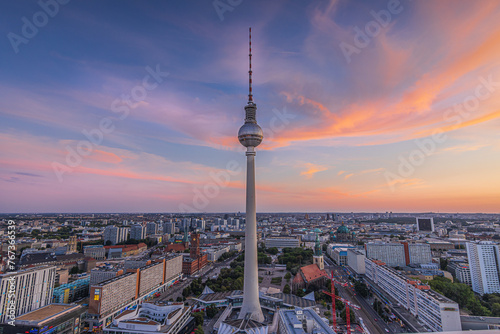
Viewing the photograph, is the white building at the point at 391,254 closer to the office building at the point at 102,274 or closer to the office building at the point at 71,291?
the office building at the point at 102,274

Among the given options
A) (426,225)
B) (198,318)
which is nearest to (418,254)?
(198,318)

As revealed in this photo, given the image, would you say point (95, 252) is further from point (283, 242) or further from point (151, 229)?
point (283, 242)

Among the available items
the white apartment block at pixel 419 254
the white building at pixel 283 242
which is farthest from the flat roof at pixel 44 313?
the white building at pixel 283 242

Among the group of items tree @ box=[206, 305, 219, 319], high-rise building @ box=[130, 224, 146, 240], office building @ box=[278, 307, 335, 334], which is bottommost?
tree @ box=[206, 305, 219, 319]

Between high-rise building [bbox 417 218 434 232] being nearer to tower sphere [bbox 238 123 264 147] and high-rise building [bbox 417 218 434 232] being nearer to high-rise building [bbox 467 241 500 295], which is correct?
high-rise building [bbox 467 241 500 295]

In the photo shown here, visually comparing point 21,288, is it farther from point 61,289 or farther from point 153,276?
point 153,276

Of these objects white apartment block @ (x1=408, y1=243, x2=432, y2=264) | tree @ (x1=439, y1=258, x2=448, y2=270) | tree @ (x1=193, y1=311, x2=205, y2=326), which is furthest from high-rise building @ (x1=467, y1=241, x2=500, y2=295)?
tree @ (x1=193, y1=311, x2=205, y2=326)

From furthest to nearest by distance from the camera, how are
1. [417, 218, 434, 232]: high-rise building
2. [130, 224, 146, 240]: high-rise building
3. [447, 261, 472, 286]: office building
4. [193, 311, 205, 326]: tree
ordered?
[417, 218, 434, 232]: high-rise building < [130, 224, 146, 240]: high-rise building < [447, 261, 472, 286]: office building < [193, 311, 205, 326]: tree
